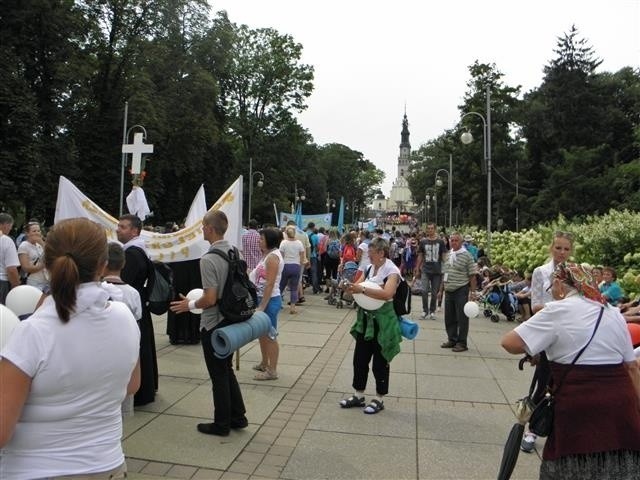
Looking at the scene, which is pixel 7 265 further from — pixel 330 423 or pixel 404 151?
pixel 404 151

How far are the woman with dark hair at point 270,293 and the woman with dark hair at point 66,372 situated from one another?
408 centimetres

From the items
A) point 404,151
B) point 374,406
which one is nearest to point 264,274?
point 374,406

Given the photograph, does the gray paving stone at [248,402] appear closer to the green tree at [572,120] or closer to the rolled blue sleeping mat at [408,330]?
the rolled blue sleeping mat at [408,330]

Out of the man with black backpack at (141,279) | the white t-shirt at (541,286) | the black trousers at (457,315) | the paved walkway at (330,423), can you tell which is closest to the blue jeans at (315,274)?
the black trousers at (457,315)

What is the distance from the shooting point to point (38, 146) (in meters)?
25.2

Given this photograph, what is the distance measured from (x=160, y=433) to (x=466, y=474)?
252cm

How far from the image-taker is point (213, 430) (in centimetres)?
482

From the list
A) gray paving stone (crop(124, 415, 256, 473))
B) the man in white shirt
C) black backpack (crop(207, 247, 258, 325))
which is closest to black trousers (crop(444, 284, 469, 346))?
gray paving stone (crop(124, 415, 256, 473))

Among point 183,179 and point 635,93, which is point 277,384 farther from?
point 635,93

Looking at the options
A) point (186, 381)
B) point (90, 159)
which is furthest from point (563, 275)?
point (90, 159)

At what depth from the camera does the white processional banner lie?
6.79 meters

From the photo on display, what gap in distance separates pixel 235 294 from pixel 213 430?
3.88 ft

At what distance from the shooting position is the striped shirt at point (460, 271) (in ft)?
28.7

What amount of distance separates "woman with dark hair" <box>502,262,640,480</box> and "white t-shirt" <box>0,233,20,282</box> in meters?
6.65
